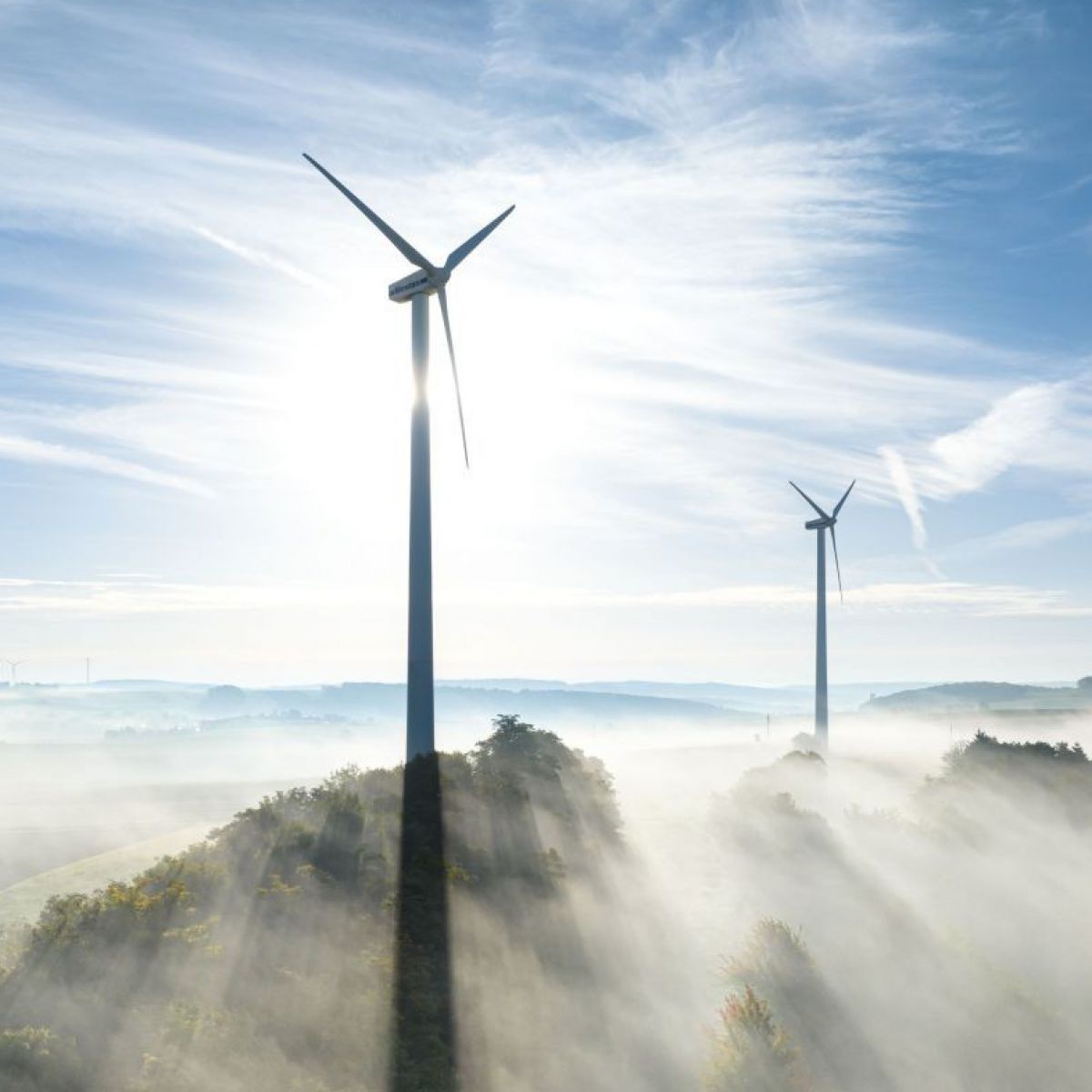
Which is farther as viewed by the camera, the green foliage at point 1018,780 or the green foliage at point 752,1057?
the green foliage at point 1018,780

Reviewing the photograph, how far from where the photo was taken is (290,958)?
2778 centimetres

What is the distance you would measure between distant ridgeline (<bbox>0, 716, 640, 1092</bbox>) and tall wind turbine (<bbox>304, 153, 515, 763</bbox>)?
334 cm

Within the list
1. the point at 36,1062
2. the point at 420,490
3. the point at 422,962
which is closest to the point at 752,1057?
the point at 422,962

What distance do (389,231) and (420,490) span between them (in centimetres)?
1554

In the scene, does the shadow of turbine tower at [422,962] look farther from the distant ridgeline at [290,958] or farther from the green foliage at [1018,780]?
the green foliage at [1018,780]

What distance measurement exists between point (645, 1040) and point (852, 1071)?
8399 millimetres

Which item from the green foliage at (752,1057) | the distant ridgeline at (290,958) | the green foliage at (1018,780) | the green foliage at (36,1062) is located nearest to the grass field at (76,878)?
the distant ridgeline at (290,958)

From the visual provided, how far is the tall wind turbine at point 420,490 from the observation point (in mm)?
44469

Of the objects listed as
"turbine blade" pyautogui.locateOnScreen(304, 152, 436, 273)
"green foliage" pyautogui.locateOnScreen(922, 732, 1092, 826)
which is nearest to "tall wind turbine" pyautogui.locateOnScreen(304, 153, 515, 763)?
"turbine blade" pyautogui.locateOnScreen(304, 152, 436, 273)

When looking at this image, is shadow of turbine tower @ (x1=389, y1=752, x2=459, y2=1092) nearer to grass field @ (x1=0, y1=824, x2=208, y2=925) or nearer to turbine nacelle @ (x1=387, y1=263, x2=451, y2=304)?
grass field @ (x1=0, y1=824, x2=208, y2=925)

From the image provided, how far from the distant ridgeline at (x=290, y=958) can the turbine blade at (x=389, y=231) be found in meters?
26.1

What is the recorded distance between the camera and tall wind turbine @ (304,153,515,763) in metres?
44.5

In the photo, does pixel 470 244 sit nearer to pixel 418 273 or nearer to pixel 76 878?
pixel 418 273

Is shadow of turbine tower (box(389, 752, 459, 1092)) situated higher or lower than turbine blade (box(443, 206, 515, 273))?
lower
